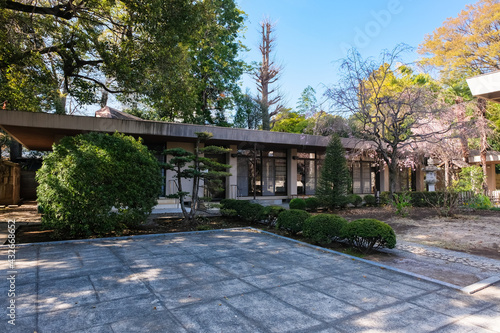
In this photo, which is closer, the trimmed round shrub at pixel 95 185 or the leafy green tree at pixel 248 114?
the trimmed round shrub at pixel 95 185

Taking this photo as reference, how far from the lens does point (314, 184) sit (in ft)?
57.1

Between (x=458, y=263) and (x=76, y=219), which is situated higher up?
(x=76, y=219)

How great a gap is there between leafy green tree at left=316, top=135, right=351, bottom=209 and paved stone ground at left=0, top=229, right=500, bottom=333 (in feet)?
22.8

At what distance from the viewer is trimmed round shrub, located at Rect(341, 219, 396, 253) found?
5.46 metres

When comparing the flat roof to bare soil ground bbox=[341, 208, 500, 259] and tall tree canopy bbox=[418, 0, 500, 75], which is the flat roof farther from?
tall tree canopy bbox=[418, 0, 500, 75]

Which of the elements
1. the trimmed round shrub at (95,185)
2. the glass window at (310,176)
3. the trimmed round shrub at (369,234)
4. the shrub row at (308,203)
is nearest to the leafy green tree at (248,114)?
the glass window at (310,176)

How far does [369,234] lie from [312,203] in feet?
20.7

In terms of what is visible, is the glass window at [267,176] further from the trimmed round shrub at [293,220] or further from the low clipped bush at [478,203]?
the low clipped bush at [478,203]

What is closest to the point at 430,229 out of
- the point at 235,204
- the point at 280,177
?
the point at 235,204

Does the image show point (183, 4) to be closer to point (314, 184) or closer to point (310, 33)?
point (310, 33)

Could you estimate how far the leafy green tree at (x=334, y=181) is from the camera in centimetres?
1216

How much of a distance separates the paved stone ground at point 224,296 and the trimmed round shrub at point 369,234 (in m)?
0.63

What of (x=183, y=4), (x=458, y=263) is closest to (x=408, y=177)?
(x=458, y=263)

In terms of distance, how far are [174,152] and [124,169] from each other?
163 cm
